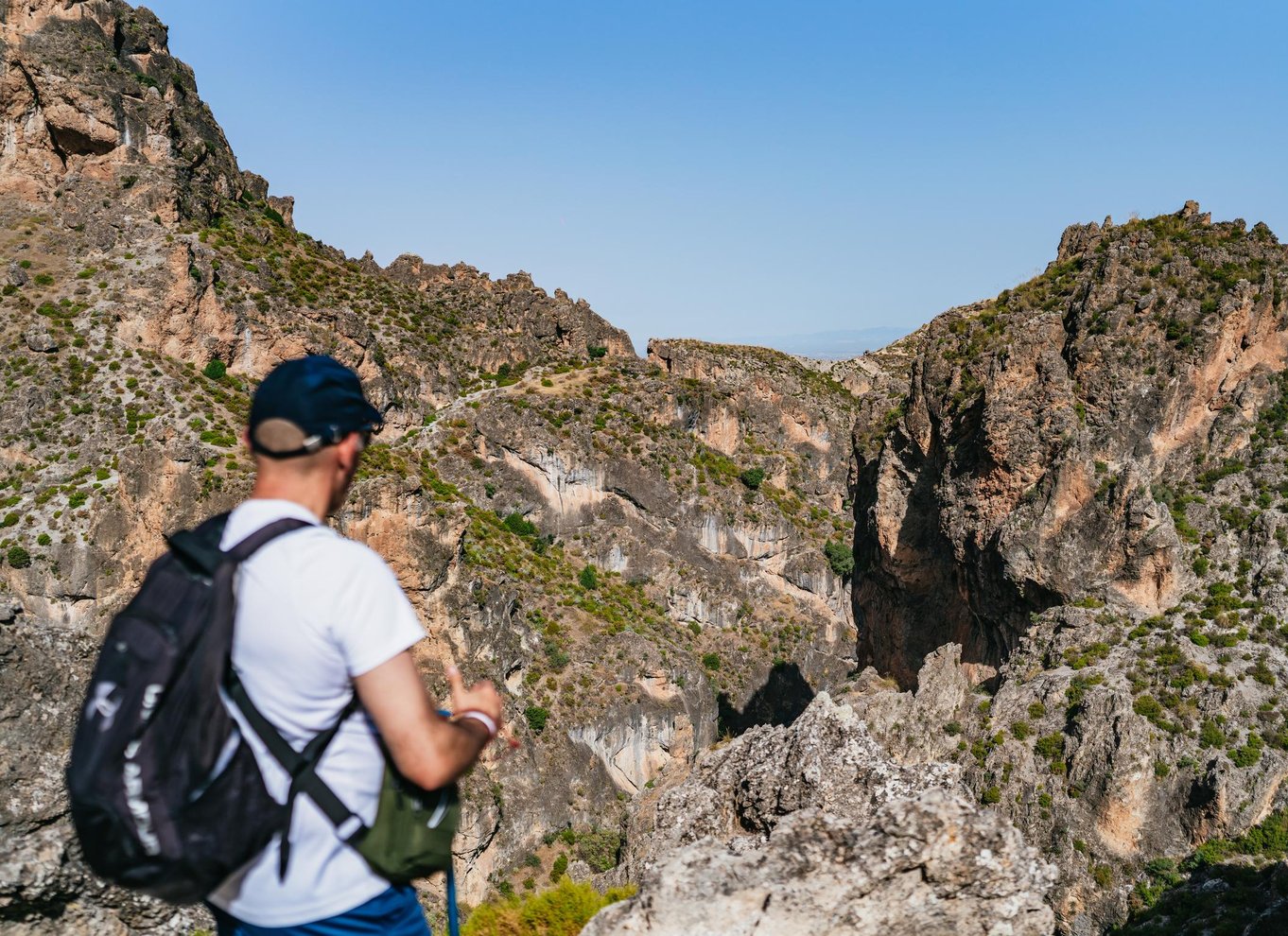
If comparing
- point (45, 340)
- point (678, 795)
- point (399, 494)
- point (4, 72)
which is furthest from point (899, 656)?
point (4, 72)

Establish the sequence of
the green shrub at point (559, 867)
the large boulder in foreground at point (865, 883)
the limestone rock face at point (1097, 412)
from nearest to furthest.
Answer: the large boulder in foreground at point (865, 883), the limestone rock face at point (1097, 412), the green shrub at point (559, 867)

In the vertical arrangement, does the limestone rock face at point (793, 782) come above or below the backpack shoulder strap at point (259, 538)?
below

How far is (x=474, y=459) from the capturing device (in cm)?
6538

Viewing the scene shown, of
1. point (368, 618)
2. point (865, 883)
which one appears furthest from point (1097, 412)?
point (368, 618)

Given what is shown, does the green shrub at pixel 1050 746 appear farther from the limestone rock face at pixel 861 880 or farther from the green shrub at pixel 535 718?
the green shrub at pixel 535 718

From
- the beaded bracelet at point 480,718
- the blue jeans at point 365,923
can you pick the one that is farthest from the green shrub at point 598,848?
the beaded bracelet at point 480,718

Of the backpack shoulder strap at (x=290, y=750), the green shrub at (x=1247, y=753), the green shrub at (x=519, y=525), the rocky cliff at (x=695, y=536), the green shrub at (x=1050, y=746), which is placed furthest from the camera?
the green shrub at (x=519, y=525)

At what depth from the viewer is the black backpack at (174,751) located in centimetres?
242

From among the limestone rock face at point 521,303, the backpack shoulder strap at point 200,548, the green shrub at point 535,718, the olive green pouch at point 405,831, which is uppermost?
the limestone rock face at point 521,303

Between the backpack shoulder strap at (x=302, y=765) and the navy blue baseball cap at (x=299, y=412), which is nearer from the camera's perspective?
the backpack shoulder strap at (x=302, y=765)

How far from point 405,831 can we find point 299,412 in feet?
4.10

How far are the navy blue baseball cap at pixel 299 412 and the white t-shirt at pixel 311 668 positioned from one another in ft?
0.61

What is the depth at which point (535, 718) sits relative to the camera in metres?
46.1

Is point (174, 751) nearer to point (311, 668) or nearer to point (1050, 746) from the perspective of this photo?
point (311, 668)
